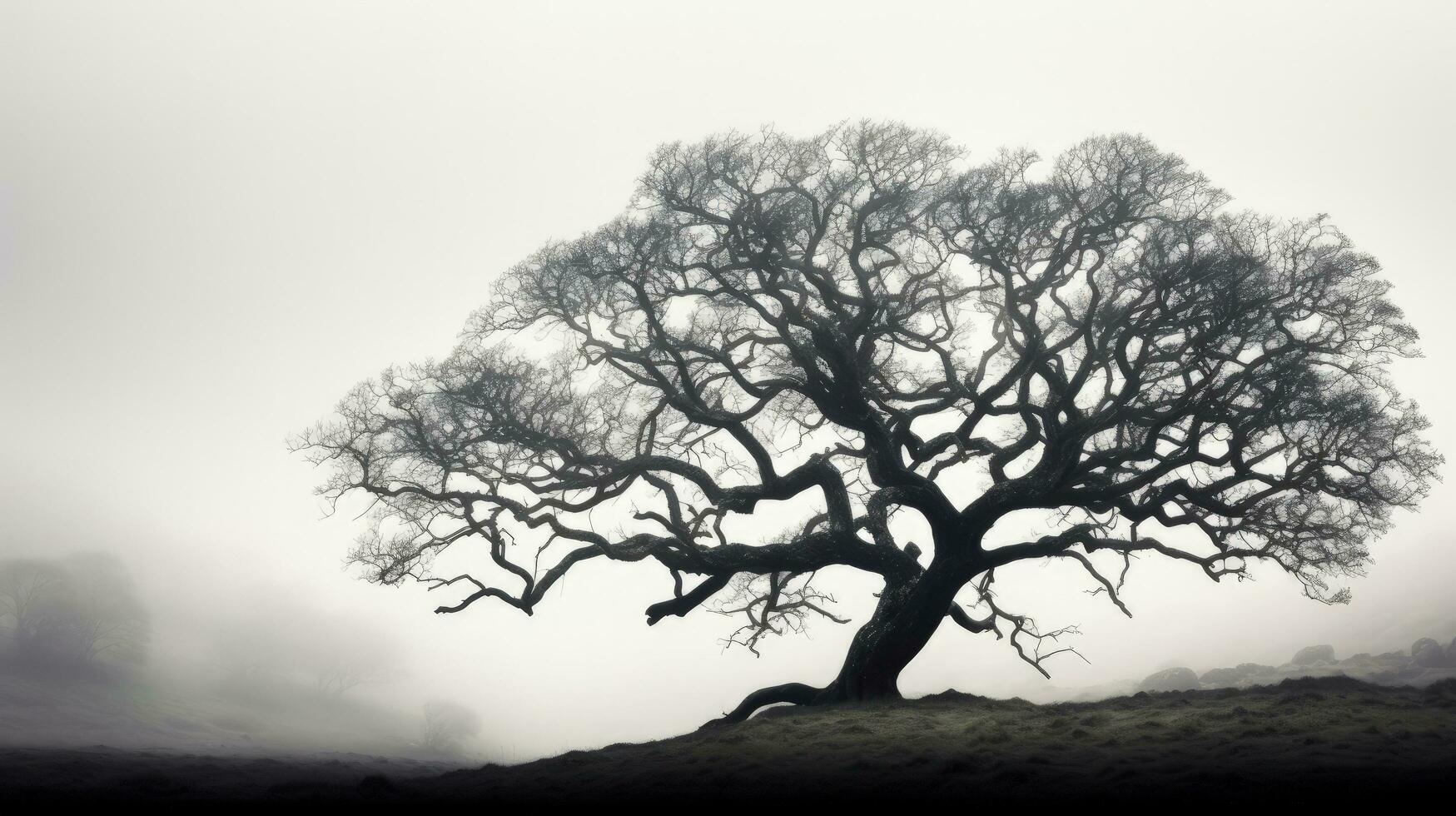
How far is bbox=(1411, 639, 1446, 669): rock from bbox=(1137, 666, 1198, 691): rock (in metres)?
8.64

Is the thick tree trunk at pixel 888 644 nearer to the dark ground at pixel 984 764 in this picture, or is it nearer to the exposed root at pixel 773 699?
the exposed root at pixel 773 699

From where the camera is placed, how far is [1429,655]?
3503cm

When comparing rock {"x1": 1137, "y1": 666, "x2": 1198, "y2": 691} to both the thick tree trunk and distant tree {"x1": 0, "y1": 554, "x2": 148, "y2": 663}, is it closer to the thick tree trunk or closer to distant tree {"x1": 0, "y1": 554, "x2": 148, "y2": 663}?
the thick tree trunk

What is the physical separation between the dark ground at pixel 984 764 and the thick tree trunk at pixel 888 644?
64 centimetres

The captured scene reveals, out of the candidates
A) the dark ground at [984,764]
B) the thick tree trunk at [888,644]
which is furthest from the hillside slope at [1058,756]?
the thick tree trunk at [888,644]

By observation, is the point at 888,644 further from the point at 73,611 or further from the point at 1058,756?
the point at 73,611

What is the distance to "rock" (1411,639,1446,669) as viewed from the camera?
33906 millimetres

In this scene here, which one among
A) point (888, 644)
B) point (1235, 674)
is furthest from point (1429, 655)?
point (888, 644)

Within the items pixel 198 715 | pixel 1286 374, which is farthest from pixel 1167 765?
pixel 198 715

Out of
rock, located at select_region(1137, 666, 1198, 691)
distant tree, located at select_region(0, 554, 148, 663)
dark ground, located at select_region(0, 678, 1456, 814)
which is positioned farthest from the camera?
distant tree, located at select_region(0, 554, 148, 663)

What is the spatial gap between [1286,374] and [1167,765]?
28.5 ft

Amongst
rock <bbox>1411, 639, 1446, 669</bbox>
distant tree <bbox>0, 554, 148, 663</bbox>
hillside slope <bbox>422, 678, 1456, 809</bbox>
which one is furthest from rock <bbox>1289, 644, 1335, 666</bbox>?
distant tree <bbox>0, 554, 148, 663</bbox>

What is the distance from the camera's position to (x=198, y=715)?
42.3m

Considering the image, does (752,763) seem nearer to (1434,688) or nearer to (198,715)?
(1434,688)
